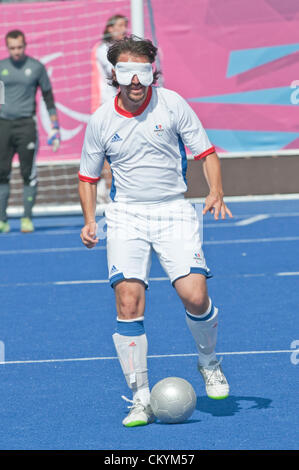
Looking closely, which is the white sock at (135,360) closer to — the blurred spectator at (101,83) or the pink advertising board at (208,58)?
the blurred spectator at (101,83)

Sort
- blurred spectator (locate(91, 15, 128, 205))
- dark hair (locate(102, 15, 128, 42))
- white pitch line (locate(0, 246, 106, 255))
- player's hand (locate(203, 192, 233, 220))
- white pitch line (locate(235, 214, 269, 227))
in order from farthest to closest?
blurred spectator (locate(91, 15, 128, 205)) → white pitch line (locate(235, 214, 269, 227)) → dark hair (locate(102, 15, 128, 42)) → white pitch line (locate(0, 246, 106, 255)) → player's hand (locate(203, 192, 233, 220))

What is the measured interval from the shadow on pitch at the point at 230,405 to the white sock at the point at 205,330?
24cm

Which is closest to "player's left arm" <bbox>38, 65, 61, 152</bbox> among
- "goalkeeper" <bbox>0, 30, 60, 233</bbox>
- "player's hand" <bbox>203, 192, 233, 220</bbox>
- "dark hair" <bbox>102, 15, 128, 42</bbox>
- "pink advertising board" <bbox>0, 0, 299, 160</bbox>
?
"goalkeeper" <bbox>0, 30, 60, 233</bbox>

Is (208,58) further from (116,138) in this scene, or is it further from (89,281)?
(116,138)

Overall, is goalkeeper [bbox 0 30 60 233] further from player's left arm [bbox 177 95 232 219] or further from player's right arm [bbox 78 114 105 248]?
player's left arm [bbox 177 95 232 219]

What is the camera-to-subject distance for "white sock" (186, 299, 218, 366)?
19.1 ft

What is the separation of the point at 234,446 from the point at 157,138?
5.85 ft

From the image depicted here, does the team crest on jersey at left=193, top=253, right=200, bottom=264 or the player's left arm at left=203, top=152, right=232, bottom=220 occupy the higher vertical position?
the player's left arm at left=203, top=152, right=232, bottom=220

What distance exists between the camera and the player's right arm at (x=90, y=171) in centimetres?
573

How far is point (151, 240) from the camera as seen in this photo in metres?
5.72

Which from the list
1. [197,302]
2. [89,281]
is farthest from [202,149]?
[89,281]

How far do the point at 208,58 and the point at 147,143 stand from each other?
10003mm

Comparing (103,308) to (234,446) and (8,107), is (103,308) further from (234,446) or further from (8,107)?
(8,107)

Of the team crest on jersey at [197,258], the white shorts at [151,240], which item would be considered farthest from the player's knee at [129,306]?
the team crest on jersey at [197,258]
